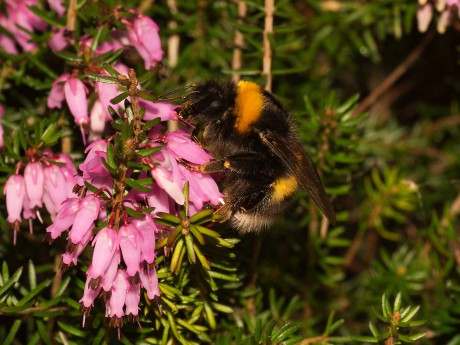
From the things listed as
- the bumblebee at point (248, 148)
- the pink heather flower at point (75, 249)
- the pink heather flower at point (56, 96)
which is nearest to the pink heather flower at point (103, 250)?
the pink heather flower at point (75, 249)

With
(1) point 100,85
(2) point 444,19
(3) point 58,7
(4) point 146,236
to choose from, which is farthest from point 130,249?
(2) point 444,19

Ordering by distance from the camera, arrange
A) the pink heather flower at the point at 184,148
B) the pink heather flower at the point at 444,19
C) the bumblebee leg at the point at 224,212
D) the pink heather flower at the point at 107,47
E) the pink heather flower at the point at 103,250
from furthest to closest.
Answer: the pink heather flower at the point at 444,19, the pink heather flower at the point at 107,47, the bumblebee leg at the point at 224,212, the pink heather flower at the point at 184,148, the pink heather flower at the point at 103,250

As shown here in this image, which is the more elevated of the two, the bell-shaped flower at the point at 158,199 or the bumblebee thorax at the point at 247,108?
the bumblebee thorax at the point at 247,108

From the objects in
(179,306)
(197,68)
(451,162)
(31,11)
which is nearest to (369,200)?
(451,162)

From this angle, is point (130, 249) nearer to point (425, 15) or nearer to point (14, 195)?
point (14, 195)

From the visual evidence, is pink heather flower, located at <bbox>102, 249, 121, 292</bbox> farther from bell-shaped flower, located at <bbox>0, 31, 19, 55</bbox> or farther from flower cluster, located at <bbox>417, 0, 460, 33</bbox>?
flower cluster, located at <bbox>417, 0, 460, 33</bbox>

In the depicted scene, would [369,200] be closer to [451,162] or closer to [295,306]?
[451,162]

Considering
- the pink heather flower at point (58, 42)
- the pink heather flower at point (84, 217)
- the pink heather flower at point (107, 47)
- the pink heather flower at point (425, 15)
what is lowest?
the pink heather flower at point (84, 217)

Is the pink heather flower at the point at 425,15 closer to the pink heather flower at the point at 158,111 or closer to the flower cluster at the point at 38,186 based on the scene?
the pink heather flower at the point at 158,111
